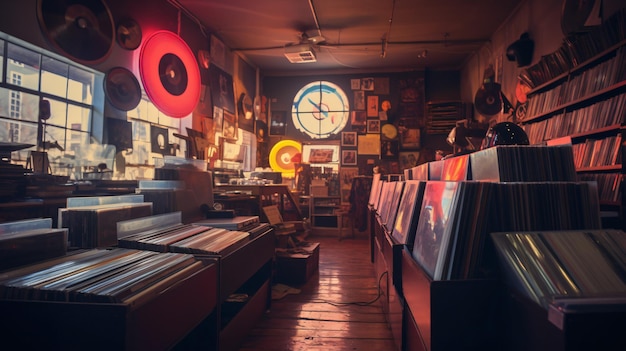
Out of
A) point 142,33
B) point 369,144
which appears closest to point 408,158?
point 369,144

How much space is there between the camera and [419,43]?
5512 mm

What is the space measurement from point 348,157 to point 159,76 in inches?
163

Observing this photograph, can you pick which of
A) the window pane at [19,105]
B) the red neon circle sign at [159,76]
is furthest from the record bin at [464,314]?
the red neon circle sign at [159,76]

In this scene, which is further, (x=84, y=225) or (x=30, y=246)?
(x=84, y=225)

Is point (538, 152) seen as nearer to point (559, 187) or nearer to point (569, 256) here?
point (559, 187)

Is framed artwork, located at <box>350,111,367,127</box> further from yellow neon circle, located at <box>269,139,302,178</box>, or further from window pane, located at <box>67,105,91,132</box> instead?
window pane, located at <box>67,105,91,132</box>

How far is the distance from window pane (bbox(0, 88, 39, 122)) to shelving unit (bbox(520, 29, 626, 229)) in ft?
12.1

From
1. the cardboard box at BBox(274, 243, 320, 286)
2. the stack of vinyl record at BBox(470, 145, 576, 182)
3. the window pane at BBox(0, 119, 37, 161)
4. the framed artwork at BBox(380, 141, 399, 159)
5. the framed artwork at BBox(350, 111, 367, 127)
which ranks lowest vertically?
the cardboard box at BBox(274, 243, 320, 286)

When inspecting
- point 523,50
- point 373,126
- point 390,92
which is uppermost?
point 390,92

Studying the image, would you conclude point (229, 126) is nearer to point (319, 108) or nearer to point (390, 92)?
point (319, 108)

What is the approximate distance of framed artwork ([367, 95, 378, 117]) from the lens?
686cm

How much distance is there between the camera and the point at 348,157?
6898mm

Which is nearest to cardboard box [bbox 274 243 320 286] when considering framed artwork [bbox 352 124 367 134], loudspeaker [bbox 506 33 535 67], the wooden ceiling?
the wooden ceiling

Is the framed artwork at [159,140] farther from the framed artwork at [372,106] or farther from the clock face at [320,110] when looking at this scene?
the framed artwork at [372,106]
